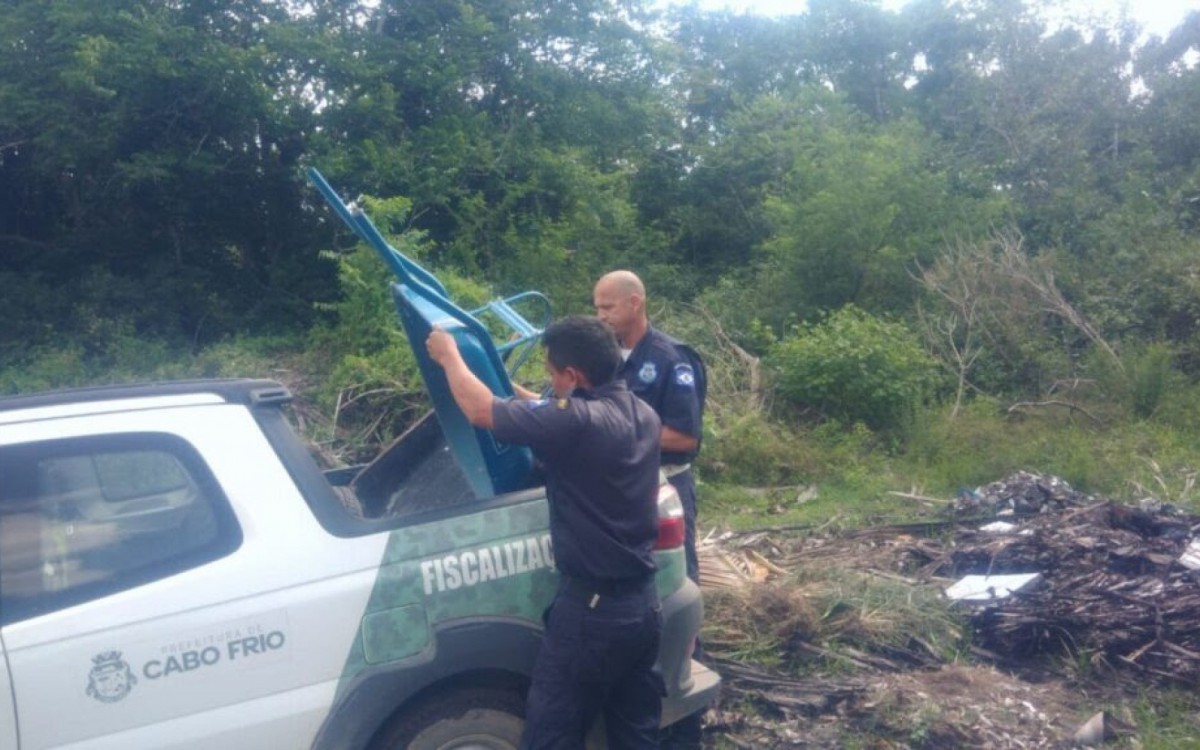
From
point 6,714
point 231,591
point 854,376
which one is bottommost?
point 854,376

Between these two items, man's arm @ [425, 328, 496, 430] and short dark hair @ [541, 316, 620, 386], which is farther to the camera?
short dark hair @ [541, 316, 620, 386]

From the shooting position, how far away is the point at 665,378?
498cm

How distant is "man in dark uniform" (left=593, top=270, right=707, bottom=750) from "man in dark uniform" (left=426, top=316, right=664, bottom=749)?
3.97 ft

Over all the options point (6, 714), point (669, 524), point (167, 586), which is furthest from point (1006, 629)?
point (6, 714)

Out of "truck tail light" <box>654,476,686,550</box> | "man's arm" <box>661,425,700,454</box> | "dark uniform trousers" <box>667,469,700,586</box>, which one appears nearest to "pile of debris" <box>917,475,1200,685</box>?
"dark uniform trousers" <box>667,469,700,586</box>

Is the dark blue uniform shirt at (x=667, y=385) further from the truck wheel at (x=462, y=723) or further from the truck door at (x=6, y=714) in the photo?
the truck door at (x=6, y=714)

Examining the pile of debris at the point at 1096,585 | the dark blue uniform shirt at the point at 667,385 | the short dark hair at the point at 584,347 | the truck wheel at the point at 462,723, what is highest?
the short dark hair at the point at 584,347

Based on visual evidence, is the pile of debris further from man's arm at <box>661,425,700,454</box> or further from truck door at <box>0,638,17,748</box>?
truck door at <box>0,638,17,748</box>

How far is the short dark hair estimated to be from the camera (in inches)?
141

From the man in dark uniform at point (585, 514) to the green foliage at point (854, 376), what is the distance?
8975 millimetres

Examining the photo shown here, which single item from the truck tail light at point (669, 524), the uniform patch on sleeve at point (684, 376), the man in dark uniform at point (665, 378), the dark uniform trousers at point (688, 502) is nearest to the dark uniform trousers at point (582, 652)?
the truck tail light at point (669, 524)

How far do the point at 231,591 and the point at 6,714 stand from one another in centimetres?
63

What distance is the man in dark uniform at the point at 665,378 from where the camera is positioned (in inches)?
194

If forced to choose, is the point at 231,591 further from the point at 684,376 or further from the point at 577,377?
the point at 684,376
